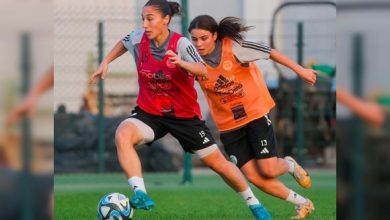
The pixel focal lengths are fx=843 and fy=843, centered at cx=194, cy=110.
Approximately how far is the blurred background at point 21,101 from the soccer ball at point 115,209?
13.3 ft

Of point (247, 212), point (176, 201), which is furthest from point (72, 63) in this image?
point (247, 212)

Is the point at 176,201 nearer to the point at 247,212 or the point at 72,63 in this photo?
the point at 247,212

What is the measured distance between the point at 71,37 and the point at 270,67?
2.93 meters

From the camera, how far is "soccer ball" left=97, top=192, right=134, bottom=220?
5.29 m

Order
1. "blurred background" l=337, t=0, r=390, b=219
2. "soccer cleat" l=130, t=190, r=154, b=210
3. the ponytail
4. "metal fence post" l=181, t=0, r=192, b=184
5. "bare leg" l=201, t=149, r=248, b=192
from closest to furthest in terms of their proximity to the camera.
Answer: "blurred background" l=337, t=0, r=390, b=219, "soccer cleat" l=130, t=190, r=154, b=210, "bare leg" l=201, t=149, r=248, b=192, the ponytail, "metal fence post" l=181, t=0, r=192, b=184

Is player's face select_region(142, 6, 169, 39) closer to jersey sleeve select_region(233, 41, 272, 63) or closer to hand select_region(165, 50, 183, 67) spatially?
hand select_region(165, 50, 183, 67)

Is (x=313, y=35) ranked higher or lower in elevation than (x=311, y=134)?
higher

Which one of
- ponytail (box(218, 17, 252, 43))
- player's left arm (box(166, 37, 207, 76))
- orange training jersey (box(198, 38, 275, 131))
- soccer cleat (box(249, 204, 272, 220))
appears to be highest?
ponytail (box(218, 17, 252, 43))

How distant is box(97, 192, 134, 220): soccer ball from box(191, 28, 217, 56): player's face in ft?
4.21

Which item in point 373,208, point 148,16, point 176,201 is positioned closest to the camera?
point 373,208

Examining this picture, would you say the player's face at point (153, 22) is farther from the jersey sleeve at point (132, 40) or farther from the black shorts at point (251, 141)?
the black shorts at point (251, 141)

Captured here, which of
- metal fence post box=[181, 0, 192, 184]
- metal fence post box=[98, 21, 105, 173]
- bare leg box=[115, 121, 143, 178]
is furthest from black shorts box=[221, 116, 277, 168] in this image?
metal fence post box=[98, 21, 105, 173]

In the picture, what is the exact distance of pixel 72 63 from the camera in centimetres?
1194

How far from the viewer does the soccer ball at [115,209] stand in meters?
5.29
